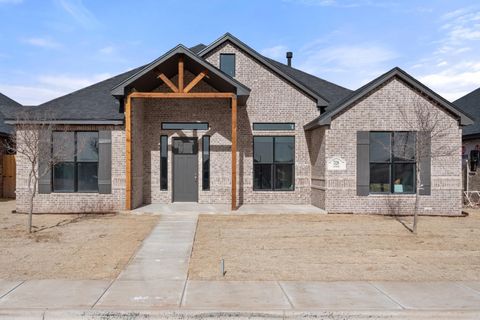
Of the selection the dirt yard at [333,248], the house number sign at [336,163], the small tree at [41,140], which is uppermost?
the small tree at [41,140]

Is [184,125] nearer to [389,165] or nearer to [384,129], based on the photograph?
[384,129]

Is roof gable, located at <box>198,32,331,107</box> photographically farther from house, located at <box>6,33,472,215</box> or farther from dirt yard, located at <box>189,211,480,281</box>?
dirt yard, located at <box>189,211,480,281</box>

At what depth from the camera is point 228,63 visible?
748 inches

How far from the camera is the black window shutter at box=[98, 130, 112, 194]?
1603cm

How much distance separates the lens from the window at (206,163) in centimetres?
1836

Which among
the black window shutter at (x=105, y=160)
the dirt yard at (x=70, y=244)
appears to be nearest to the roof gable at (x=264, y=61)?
the black window shutter at (x=105, y=160)

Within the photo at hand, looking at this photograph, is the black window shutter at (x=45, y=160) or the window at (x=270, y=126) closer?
the black window shutter at (x=45, y=160)

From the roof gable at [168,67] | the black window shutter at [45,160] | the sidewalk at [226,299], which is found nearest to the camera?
the sidewalk at [226,299]

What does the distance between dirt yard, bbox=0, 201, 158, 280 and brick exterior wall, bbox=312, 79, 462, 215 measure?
21.9ft

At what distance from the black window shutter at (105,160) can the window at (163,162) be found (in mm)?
2650

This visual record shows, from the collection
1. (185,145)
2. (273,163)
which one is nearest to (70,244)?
(185,145)

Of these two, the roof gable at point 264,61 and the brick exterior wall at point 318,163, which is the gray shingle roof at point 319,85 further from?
the brick exterior wall at point 318,163

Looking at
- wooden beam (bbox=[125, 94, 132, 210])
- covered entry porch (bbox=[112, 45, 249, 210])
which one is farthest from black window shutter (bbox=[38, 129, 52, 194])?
covered entry porch (bbox=[112, 45, 249, 210])

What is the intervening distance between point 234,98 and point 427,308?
37.0 ft
